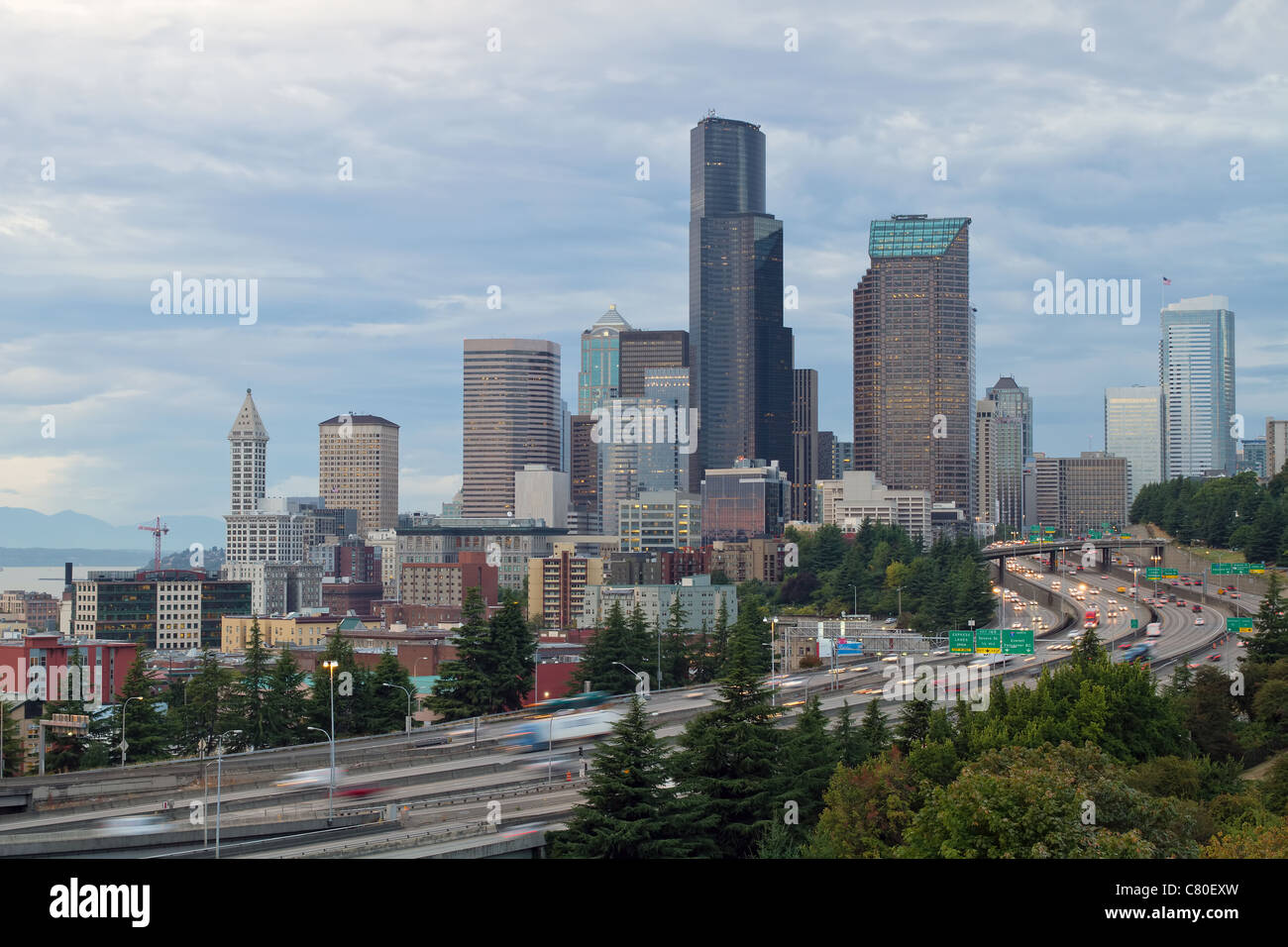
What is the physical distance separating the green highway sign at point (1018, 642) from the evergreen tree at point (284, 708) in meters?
39.0

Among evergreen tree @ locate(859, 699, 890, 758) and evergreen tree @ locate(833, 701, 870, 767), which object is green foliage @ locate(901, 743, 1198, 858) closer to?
evergreen tree @ locate(833, 701, 870, 767)

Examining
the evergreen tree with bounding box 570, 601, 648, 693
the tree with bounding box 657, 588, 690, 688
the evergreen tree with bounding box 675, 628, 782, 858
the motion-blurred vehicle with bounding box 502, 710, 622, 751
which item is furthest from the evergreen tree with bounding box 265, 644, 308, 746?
the evergreen tree with bounding box 675, 628, 782, 858

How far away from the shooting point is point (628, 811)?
35.5m

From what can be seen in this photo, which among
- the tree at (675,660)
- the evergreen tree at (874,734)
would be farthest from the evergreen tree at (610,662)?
the evergreen tree at (874,734)

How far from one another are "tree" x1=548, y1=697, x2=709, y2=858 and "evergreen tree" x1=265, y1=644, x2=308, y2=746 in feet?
110

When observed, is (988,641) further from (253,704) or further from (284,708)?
(253,704)

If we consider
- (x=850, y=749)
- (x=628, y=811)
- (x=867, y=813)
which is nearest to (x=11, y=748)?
(x=628, y=811)

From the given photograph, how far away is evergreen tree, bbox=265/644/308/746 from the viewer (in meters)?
65.8

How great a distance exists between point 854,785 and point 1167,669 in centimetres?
4634

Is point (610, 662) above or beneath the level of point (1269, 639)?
beneath

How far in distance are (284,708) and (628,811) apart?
3649 centimetres
